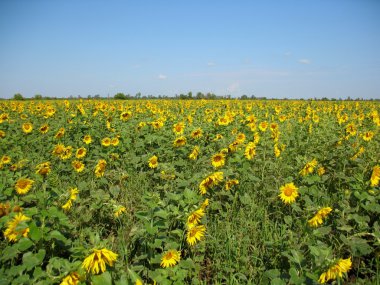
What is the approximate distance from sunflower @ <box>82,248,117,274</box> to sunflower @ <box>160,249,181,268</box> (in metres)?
0.51

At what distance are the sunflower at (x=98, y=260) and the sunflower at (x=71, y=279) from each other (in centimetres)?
6

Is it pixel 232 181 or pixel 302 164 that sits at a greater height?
pixel 302 164

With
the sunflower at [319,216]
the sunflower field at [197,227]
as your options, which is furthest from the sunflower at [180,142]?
the sunflower at [319,216]

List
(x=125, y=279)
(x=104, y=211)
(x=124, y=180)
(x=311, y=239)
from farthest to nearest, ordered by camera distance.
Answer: (x=124, y=180)
(x=104, y=211)
(x=311, y=239)
(x=125, y=279)

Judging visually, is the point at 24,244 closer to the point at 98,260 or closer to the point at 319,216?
the point at 98,260

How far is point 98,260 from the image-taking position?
1505mm

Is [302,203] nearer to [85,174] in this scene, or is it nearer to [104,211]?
[104,211]

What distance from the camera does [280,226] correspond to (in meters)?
2.72

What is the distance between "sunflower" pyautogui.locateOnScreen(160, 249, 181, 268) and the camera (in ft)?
6.33

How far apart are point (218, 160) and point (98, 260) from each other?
6.75 ft

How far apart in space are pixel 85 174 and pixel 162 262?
2782 mm

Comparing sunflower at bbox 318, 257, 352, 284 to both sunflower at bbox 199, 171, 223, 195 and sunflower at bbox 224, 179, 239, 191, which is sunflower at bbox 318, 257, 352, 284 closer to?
sunflower at bbox 199, 171, 223, 195

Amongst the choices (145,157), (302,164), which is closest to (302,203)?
(302,164)

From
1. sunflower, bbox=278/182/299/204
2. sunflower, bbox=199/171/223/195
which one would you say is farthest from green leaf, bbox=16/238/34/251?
sunflower, bbox=278/182/299/204
